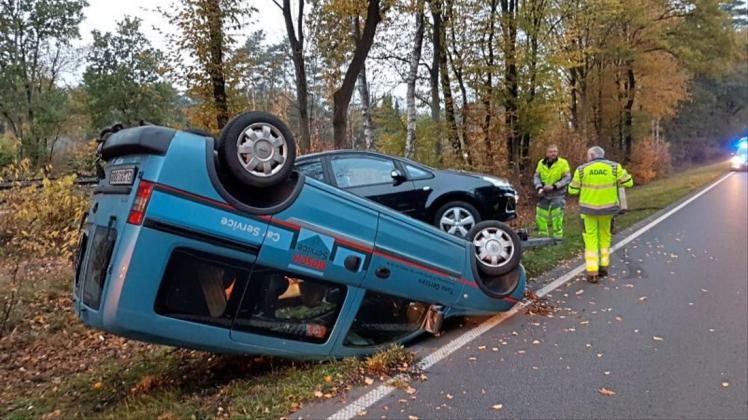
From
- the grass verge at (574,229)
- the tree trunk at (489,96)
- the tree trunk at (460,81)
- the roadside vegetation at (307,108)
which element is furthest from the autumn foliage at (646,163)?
the tree trunk at (460,81)

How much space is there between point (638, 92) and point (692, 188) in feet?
36.2

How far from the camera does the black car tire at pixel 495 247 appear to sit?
502cm

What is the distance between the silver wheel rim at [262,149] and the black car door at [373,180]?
12.1 feet

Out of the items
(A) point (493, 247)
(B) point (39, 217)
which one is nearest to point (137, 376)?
(A) point (493, 247)

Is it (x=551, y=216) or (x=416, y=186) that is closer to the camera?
(x=416, y=186)

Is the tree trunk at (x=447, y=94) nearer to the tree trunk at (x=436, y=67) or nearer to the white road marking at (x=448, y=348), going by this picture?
the tree trunk at (x=436, y=67)

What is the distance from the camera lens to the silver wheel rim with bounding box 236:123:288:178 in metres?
3.41

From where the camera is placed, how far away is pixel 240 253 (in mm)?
3434

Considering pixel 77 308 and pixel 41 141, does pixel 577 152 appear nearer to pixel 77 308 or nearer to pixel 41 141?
pixel 77 308

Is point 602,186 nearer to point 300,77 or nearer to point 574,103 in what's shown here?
point 300,77

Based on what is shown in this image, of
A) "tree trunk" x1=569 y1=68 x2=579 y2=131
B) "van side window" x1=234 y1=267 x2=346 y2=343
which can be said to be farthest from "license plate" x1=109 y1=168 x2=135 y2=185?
"tree trunk" x1=569 y1=68 x2=579 y2=131

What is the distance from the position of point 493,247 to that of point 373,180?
9.24ft

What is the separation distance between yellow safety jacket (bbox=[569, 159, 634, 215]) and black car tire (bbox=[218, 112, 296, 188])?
4.79m

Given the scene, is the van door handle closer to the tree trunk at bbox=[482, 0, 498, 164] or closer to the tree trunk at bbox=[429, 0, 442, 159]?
the tree trunk at bbox=[429, 0, 442, 159]
